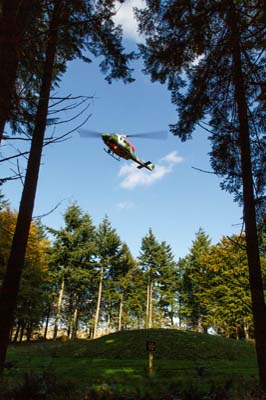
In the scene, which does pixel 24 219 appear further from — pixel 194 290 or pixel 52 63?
pixel 194 290

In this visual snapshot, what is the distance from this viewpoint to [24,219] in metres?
4.71

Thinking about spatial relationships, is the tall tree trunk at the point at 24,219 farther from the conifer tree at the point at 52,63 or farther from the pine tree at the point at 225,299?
the pine tree at the point at 225,299

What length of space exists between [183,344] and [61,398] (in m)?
12.3

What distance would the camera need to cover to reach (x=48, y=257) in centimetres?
2933

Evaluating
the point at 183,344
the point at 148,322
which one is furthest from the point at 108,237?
the point at 183,344

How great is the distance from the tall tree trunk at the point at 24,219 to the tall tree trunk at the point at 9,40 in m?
1.16

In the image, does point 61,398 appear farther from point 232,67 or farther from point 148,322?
point 148,322

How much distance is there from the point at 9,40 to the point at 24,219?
276 cm

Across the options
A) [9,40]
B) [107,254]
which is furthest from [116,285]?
[9,40]

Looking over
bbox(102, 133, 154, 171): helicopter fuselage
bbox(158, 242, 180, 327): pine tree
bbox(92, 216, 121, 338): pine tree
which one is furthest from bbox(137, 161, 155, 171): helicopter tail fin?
bbox(158, 242, 180, 327): pine tree

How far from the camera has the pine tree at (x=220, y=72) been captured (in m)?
5.82

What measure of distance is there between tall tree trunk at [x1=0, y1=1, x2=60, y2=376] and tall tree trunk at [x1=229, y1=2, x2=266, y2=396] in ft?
10.4

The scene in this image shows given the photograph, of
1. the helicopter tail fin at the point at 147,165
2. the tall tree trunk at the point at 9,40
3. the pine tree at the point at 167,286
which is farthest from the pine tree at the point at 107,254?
the tall tree trunk at the point at 9,40

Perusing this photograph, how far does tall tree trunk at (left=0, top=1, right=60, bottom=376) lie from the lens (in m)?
4.11
